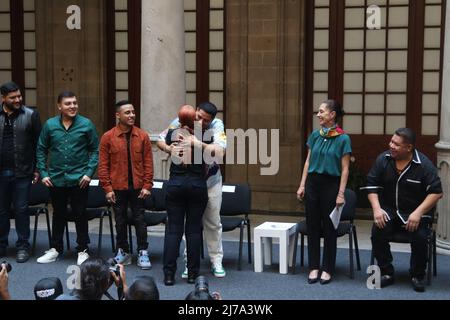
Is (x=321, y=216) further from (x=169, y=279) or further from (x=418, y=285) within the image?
(x=169, y=279)

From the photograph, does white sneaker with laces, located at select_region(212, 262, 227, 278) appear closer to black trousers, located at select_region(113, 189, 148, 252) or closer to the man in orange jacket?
the man in orange jacket

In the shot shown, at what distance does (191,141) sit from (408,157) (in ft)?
6.93

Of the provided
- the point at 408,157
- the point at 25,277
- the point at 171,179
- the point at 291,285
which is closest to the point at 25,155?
the point at 25,277

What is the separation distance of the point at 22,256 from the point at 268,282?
9.26 ft

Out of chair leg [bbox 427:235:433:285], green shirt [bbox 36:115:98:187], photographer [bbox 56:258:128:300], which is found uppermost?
green shirt [bbox 36:115:98:187]

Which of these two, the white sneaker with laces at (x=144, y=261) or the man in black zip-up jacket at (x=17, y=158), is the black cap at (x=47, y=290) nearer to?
the white sneaker with laces at (x=144, y=261)

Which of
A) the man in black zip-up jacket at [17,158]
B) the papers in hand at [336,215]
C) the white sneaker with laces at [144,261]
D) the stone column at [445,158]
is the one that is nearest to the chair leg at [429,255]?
the papers in hand at [336,215]

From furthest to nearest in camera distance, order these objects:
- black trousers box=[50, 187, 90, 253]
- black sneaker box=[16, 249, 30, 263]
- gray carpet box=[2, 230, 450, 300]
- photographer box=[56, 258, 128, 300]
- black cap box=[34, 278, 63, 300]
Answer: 1. black sneaker box=[16, 249, 30, 263]
2. black trousers box=[50, 187, 90, 253]
3. gray carpet box=[2, 230, 450, 300]
4. black cap box=[34, 278, 63, 300]
5. photographer box=[56, 258, 128, 300]

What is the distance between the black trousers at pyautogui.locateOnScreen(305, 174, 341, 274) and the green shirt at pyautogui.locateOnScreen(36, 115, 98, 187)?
2441mm

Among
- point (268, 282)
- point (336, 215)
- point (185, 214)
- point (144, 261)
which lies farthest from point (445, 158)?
point (144, 261)

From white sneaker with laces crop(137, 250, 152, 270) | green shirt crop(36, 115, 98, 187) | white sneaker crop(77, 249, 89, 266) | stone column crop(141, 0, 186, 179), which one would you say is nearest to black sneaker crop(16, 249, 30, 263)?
white sneaker crop(77, 249, 89, 266)

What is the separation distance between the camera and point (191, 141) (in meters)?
7.50

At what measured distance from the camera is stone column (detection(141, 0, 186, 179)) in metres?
9.83

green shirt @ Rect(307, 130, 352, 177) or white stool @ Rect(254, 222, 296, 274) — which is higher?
green shirt @ Rect(307, 130, 352, 177)
